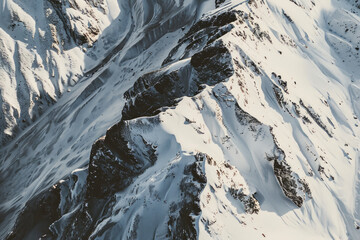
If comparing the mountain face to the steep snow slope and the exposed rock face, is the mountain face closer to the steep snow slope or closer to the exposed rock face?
the steep snow slope

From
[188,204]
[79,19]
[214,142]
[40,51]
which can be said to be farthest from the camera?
[79,19]

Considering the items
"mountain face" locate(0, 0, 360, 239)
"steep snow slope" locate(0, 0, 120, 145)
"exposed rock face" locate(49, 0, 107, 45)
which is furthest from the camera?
"exposed rock face" locate(49, 0, 107, 45)

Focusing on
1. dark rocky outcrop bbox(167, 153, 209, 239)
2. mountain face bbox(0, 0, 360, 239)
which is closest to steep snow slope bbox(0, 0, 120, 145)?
mountain face bbox(0, 0, 360, 239)

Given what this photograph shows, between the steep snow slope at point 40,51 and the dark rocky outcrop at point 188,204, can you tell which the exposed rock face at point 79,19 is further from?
the dark rocky outcrop at point 188,204

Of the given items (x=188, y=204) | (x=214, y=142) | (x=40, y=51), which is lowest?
(x=214, y=142)

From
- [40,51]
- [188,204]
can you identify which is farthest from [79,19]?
[188,204]

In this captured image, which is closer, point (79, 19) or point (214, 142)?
point (214, 142)

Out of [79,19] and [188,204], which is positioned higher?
[79,19]

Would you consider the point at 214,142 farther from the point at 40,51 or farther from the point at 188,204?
the point at 40,51

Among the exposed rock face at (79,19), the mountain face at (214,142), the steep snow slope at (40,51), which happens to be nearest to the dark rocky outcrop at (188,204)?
the mountain face at (214,142)
